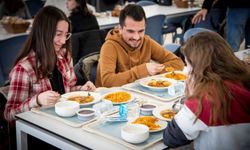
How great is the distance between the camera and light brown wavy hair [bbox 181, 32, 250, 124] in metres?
1.54

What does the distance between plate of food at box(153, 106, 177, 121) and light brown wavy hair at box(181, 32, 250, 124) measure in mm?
262

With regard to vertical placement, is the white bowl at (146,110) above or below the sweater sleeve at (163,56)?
below

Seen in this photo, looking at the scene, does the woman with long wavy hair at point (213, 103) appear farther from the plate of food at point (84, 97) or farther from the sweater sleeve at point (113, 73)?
the sweater sleeve at point (113, 73)

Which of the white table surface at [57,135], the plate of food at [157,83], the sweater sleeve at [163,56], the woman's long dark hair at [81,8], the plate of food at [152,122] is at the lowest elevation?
the white table surface at [57,135]

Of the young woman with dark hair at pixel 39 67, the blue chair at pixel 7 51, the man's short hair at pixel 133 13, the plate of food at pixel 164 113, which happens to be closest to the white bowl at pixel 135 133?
the plate of food at pixel 164 113

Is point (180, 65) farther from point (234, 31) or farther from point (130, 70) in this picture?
point (234, 31)

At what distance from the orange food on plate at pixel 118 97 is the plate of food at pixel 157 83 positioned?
0.23 m

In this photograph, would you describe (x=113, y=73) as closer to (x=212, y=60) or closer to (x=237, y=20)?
(x=212, y=60)

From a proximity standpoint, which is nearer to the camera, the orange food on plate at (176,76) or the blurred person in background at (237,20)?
the orange food on plate at (176,76)

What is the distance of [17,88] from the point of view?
7.11 feet

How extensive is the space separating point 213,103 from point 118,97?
30.0 inches

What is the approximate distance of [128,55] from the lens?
2877mm

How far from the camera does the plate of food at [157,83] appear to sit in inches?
94.0

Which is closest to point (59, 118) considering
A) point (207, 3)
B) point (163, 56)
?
point (163, 56)
